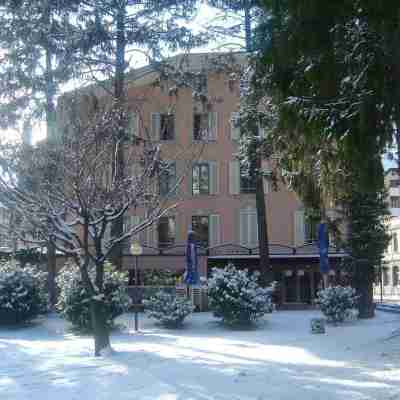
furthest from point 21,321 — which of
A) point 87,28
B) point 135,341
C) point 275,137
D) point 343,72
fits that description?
point 343,72

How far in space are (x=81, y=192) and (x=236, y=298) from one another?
717cm

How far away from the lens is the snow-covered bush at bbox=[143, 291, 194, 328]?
720 inches

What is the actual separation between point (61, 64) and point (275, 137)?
10.7 m

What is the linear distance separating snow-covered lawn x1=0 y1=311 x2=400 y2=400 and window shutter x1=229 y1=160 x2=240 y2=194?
13652 mm

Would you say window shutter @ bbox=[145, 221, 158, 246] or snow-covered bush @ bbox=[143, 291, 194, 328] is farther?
window shutter @ bbox=[145, 221, 158, 246]

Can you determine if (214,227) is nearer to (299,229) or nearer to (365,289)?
(299,229)

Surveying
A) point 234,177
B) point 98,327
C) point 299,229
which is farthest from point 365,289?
point 234,177

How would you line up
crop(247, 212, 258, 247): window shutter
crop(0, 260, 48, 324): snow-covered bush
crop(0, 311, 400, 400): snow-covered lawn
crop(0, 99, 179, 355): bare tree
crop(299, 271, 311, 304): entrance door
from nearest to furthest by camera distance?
crop(0, 311, 400, 400): snow-covered lawn < crop(0, 99, 179, 355): bare tree < crop(0, 260, 48, 324): snow-covered bush < crop(299, 271, 311, 304): entrance door < crop(247, 212, 258, 247): window shutter

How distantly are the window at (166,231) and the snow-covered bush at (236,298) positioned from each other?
1254cm

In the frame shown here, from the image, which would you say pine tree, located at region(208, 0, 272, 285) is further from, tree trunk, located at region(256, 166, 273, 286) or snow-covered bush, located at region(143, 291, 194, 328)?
snow-covered bush, located at region(143, 291, 194, 328)

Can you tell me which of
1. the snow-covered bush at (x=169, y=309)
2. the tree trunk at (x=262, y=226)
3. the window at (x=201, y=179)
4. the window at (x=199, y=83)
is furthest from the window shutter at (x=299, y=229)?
the snow-covered bush at (x=169, y=309)

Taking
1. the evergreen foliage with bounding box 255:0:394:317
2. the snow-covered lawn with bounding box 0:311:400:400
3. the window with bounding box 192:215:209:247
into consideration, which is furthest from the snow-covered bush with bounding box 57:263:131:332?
the window with bounding box 192:215:209:247

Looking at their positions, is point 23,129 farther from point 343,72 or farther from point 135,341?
point 343,72

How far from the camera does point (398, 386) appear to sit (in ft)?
28.0
